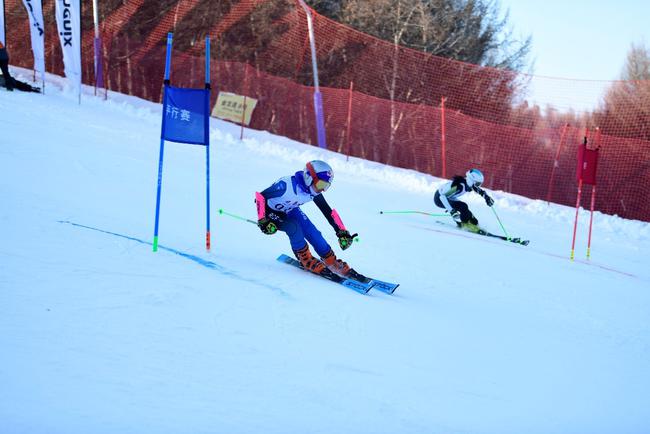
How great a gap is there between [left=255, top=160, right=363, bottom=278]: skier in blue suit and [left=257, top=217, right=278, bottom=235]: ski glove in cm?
4

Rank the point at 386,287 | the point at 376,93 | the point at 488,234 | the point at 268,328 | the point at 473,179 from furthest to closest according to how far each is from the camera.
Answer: the point at 376,93, the point at 473,179, the point at 488,234, the point at 386,287, the point at 268,328

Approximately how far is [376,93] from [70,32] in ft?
30.6

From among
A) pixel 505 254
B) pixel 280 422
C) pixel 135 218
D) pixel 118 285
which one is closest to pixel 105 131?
pixel 135 218

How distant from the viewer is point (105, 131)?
12906 mm

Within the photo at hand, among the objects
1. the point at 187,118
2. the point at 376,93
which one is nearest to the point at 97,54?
the point at 376,93

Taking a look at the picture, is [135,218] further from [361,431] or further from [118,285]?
[361,431]

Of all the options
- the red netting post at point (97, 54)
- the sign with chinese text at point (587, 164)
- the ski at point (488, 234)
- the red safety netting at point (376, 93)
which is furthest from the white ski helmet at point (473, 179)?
the red netting post at point (97, 54)

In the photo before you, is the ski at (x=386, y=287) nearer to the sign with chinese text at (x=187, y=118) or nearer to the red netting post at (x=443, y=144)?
the sign with chinese text at (x=187, y=118)

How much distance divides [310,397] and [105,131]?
1092 cm

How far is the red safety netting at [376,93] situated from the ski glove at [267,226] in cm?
1092

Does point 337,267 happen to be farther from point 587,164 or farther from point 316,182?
point 587,164

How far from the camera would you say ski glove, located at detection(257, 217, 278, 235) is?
5910 mm

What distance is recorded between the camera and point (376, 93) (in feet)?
66.9

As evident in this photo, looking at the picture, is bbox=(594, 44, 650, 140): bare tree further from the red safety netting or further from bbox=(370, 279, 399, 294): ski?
bbox=(370, 279, 399, 294): ski
